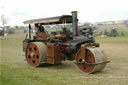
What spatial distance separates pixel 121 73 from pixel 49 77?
241cm

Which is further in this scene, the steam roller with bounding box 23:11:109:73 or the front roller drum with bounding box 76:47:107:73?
the steam roller with bounding box 23:11:109:73

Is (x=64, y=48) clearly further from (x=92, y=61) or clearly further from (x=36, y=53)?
(x=92, y=61)

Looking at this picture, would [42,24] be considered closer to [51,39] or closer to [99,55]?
[51,39]

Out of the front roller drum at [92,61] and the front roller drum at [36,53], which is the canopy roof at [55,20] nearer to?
the front roller drum at [36,53]

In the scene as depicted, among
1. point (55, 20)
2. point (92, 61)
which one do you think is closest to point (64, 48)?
point (55, 20)

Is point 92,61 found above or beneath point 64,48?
beneath

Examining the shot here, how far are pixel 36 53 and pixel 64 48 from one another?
1.17 m

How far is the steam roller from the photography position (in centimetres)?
645

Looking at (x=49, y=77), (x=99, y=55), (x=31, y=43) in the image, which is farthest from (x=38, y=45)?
(x=99, y=55)

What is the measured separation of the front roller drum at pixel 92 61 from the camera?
6193 mm

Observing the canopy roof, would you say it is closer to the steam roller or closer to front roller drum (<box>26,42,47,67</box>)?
the steam roller

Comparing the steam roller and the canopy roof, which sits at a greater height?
the canopy roof

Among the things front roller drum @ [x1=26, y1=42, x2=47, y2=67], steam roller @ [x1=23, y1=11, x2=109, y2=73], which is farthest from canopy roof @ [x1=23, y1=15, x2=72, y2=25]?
front roller drum @ [x1=26, y1=42, x2=47, y2=67]

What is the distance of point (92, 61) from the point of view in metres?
6.31
